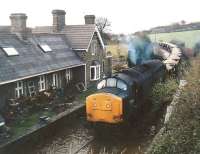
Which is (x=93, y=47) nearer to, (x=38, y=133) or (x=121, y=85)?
(x=121, y=85)

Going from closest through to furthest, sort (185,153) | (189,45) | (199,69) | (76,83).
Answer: (185,153), (199,69), (76,83), (189,45)

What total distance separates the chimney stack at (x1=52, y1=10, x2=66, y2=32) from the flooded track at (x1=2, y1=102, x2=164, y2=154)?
46.0ft

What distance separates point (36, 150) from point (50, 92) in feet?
25.6

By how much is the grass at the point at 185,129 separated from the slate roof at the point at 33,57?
413 inches

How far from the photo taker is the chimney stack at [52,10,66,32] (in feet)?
104

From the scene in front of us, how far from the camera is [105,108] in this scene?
56.3 feet

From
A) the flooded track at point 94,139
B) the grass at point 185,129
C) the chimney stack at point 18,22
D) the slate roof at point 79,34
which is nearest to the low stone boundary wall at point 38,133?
the flooded track at point 94,139

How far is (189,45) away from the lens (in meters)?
53.9

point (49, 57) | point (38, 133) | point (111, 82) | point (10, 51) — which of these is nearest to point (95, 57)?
point (49, 57)

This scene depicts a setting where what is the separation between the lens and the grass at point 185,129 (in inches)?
398

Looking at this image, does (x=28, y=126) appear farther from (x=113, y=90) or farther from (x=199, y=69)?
(x=199, y=69)

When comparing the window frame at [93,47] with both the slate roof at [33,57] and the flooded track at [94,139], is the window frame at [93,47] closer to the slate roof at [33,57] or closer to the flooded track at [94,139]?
the slate roof at [33,57]

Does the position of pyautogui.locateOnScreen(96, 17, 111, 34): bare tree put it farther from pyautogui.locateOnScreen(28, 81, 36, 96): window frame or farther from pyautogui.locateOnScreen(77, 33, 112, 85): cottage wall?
pyautogui.locateOnScreen(28, 81, 36, 96): window frame

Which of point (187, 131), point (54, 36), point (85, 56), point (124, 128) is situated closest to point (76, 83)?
point (85, 56)
